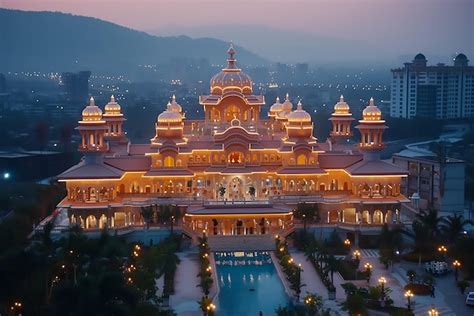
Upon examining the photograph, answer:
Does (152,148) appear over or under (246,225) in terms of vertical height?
over

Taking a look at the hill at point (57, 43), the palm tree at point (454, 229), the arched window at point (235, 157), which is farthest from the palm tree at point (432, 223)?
the hill at point (57, 43)

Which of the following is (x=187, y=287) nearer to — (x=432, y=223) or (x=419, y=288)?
(x=419, y=288)

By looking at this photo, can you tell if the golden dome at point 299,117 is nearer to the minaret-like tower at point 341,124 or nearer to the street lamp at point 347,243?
the minaret-like tower at point 341,124

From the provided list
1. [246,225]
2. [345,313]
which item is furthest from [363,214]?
[345,313]

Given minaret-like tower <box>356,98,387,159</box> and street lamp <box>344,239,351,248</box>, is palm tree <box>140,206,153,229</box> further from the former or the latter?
minaret-like tower <box>356,98,387,159</box>

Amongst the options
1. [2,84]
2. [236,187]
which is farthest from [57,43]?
[236,187]

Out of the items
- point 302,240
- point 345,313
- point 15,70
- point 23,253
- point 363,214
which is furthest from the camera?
point 15,70

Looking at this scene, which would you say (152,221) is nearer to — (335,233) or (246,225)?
(246,225)
